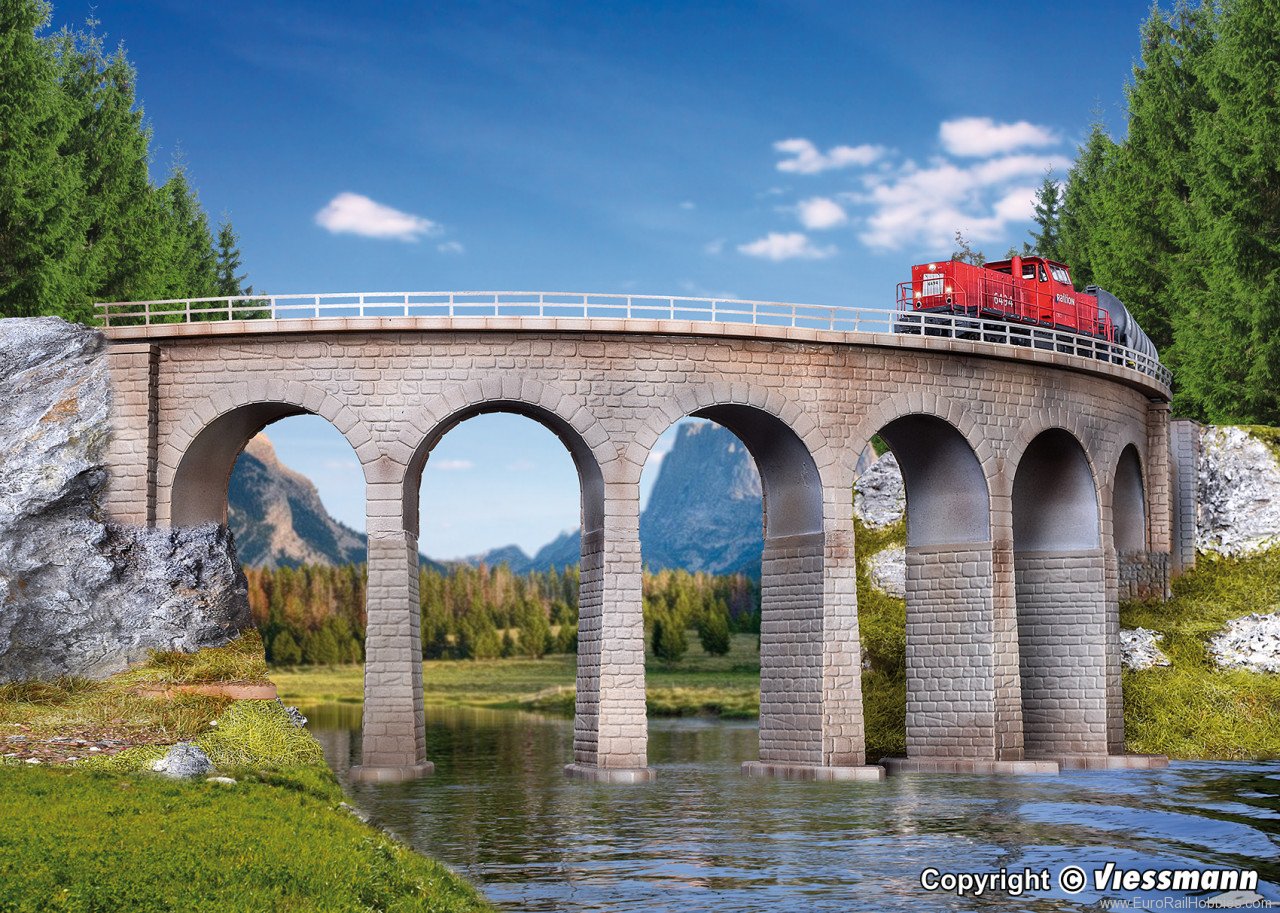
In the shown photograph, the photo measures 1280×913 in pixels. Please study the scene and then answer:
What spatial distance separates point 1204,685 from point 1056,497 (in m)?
7.03

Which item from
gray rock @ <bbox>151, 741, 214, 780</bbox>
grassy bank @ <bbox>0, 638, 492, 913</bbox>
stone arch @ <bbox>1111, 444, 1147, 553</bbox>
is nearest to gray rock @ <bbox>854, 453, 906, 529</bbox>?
stone arch @ <bbox>1111, 444, 1147, 553</bbox>

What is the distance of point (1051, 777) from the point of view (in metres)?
37.3

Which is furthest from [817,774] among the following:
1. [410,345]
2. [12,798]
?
[12,798]

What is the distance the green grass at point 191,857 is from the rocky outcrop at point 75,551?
10.4 metres

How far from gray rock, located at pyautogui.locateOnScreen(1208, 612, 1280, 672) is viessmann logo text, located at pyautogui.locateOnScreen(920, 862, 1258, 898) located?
21.1m

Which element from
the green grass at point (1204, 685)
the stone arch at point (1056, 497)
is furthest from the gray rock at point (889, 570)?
the green grass at point (1204, 685)

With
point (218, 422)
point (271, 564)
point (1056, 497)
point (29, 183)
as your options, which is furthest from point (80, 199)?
point (271, 564)

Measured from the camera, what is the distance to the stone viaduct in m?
35.0

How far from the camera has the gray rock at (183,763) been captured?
26.2 metres

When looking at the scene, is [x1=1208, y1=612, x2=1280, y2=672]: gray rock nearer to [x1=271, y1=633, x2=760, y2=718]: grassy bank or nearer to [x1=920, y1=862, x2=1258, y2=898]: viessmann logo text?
[x1=920, y1=862, x2=1258, y2=898]: viessmann logo text

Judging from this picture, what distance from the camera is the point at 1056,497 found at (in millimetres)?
42562

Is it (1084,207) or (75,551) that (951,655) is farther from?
(1084,207)

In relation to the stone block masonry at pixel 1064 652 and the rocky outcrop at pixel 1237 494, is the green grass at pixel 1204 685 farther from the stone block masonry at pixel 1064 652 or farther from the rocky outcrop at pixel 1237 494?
the stone block masonry at pixel 1064 652

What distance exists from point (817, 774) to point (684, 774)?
4269 mm
